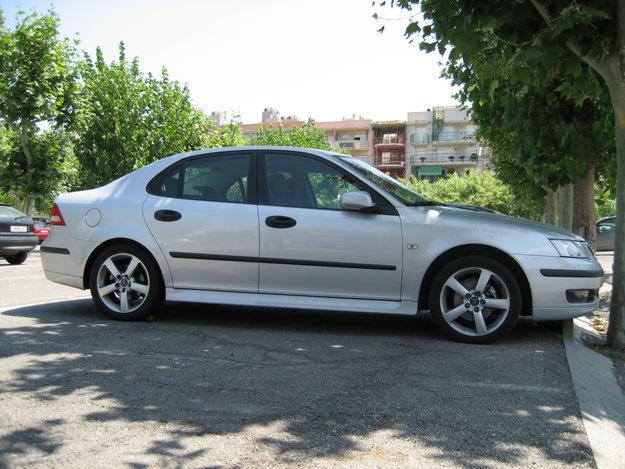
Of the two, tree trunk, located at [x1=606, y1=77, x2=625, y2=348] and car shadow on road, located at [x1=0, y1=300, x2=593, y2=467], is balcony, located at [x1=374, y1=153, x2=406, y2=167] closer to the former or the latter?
car shadow on road, located at [x1=0, y1=300, x2=593, y2=467]

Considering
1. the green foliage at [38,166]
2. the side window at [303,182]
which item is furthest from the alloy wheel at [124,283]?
the green foliage at [38,166]

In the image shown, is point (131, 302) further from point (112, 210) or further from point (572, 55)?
point (572, 55)

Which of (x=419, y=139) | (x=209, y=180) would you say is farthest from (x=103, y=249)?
(x=419, y=139)

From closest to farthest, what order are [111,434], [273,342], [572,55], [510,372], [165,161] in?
[111,434] → [510,372] → [273,342] → [572,55] → [165,161]

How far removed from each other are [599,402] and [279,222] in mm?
2894

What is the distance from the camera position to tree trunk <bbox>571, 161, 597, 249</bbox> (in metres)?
10.9

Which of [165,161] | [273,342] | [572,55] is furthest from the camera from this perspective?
[165,161]

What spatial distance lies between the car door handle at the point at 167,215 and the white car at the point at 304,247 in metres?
0.01

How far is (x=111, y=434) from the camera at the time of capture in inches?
119

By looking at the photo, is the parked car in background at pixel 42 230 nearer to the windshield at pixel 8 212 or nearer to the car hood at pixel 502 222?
the windshield at pixel 8 212

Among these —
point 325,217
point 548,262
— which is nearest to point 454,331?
point 548,262

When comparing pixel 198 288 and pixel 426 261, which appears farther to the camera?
pixel 198 288

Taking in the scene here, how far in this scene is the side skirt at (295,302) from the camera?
5.21 m

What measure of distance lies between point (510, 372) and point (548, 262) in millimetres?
1238
